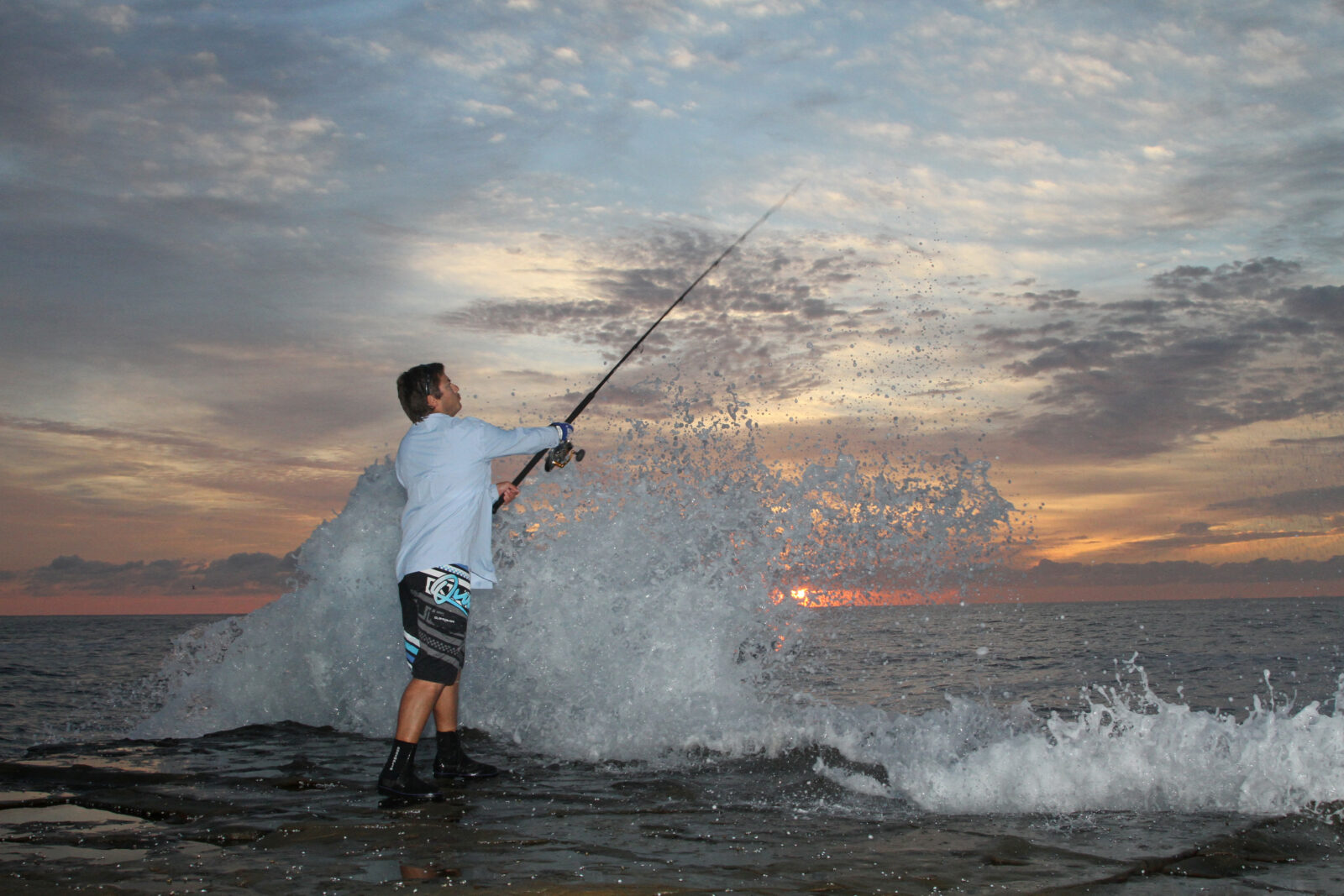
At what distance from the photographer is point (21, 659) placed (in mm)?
18484

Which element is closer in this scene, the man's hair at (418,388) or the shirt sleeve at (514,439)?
the shirt sleeve at (514,439)

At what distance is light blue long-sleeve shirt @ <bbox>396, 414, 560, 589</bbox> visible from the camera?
386 centimetres

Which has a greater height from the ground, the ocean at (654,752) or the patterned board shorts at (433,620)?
the patterned board shorts at (433,620)

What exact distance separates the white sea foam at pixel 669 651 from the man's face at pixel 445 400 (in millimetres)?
1975

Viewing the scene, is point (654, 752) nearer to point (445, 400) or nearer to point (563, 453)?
point (563, 453)

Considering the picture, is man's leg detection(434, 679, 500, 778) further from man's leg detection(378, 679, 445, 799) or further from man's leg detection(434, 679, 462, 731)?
man's leg detection(378, 679, 445, 799)

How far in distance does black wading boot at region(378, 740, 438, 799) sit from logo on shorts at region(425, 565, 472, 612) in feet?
2.04

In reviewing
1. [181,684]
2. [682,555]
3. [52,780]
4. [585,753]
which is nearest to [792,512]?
[682,555]

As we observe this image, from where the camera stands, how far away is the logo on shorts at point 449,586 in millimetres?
3828

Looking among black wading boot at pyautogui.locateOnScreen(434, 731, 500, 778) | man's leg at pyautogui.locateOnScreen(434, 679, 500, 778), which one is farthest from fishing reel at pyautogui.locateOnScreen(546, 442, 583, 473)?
black wading boot at pyautogui.locateOnScreen(434, 731, 500, 778)

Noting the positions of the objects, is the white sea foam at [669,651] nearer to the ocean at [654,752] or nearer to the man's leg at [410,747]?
the ocean at [654,752]

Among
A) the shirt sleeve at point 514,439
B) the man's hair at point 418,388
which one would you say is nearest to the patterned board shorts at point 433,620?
the shirt sleeve at point 514,439

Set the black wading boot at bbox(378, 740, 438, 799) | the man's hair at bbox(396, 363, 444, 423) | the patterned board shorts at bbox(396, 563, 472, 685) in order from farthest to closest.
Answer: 1. the man's hair at bbox(396, 363, 444, 423)
2. the patterned board shorts at bbox(396, 563, 472, 685)
3. the black wading boot at bbox(378, 740, 438, 799)

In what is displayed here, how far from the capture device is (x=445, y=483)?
386 cm
